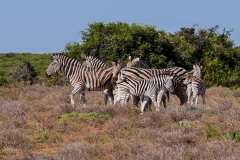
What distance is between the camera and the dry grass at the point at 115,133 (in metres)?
10.8

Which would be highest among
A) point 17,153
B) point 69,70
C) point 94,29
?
point 94,29

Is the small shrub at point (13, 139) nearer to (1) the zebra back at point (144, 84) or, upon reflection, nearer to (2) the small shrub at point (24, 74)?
(1) the zebra back at point (144, 84)

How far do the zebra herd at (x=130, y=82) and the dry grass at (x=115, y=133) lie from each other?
1209 mm

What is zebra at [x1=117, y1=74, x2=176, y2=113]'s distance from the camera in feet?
56.9

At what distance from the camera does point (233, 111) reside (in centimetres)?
1561

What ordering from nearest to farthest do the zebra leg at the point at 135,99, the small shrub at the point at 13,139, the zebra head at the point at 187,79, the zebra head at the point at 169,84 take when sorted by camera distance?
the small shrub at the point at 13,139 → the zebra head at the point at 169,84 → the zebra leg at the point at 135,99 → the zebra head at the point at 187,79

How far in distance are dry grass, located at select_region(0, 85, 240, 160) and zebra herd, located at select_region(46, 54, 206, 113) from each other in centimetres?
121

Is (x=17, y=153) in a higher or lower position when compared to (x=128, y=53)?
lower

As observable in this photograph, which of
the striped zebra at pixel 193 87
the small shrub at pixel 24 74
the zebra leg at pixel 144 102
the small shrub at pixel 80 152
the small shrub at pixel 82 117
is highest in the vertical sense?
the small shrub at pixel 24 74

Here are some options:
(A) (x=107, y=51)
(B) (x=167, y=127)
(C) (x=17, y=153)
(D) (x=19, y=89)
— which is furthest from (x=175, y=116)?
(A) (x=107, y=51)

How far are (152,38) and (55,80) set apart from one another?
518 centimetres

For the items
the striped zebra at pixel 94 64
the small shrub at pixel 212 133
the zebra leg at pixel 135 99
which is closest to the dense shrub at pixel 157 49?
the striped zebra at pixel 94 64

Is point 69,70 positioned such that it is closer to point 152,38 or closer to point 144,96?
point 144,96

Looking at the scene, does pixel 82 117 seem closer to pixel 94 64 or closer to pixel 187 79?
pixel 187 79
